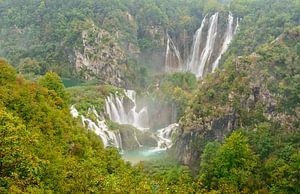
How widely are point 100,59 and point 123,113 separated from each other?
18.9 m

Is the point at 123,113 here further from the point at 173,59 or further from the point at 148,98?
the point at 173,59

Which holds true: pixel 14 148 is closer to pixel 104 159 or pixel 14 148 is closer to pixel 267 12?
pixel 104 159

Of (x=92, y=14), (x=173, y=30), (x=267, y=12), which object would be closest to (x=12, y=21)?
(x=92, y=14)

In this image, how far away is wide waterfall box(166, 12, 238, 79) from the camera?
71.5 m

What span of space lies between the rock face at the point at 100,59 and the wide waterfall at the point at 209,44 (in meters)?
10.7

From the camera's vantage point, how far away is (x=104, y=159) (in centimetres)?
3091

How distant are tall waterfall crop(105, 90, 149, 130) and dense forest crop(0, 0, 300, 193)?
0.16 metres

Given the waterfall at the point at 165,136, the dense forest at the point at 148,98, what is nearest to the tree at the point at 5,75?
the dense forest at the point at 148,98

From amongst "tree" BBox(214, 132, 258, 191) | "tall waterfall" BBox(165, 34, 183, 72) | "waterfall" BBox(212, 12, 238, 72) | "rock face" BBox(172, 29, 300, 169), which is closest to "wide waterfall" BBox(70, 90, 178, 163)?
"rock face" BBox(172, 29, 300, 169)

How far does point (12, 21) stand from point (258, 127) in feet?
207

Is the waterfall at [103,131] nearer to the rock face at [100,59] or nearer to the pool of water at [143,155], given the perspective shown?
the pool of water at [143,155]

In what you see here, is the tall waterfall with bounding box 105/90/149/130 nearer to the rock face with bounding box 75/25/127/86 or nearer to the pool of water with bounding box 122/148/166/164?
the pool of water with bounding box 122/148/166/164

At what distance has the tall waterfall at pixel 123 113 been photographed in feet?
183

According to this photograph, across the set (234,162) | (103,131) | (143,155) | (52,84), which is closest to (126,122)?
(103,131)
